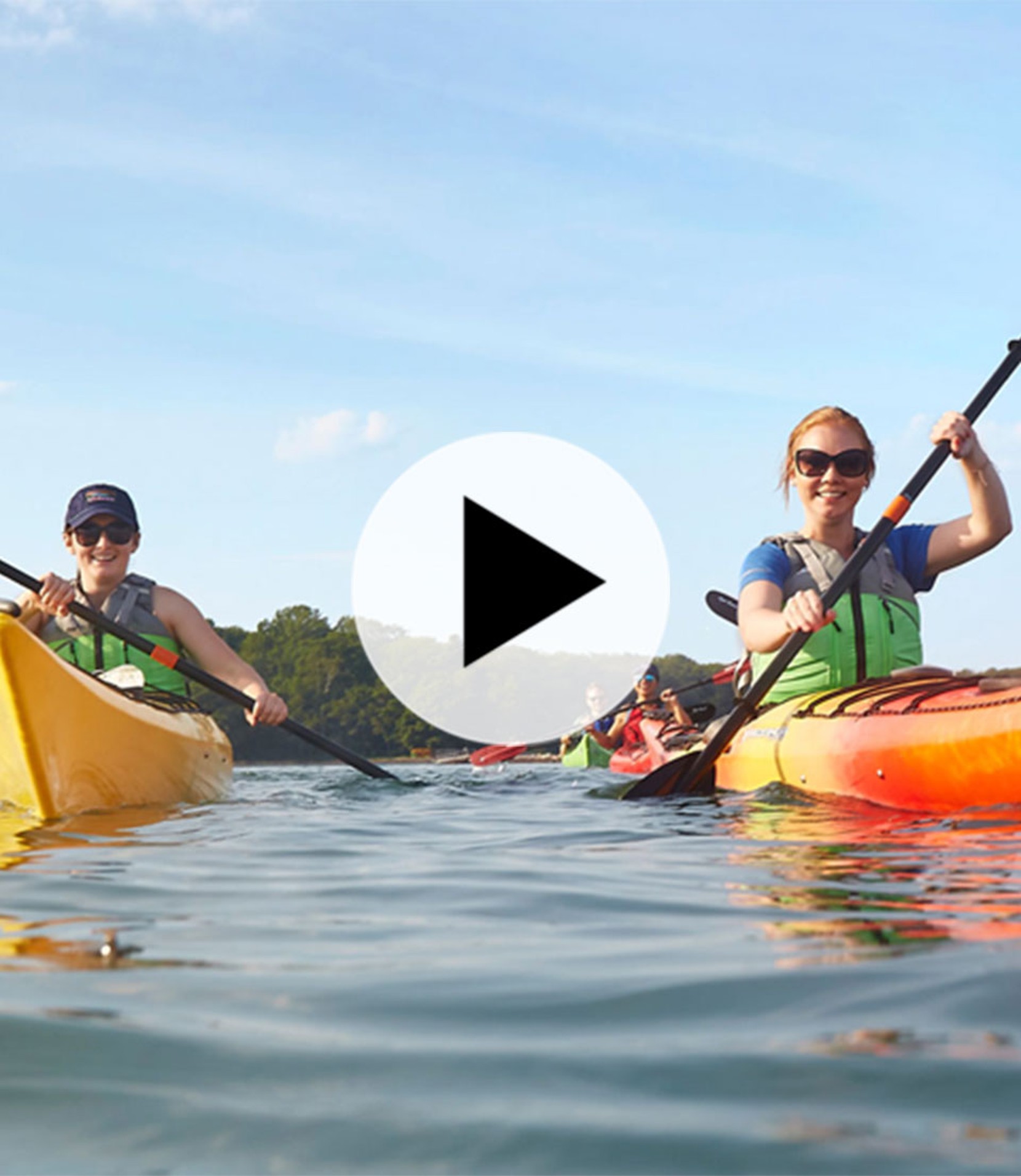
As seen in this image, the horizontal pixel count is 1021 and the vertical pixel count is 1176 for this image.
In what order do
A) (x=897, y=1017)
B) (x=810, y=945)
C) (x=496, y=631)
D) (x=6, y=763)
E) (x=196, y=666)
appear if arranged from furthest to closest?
(x=496, y=631) → (x=196, y=666) → (x=6, y=763) → (x=810, y=945) → (x=897, y=1017)

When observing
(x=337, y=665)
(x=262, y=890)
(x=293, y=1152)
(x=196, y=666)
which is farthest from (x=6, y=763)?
(x=337, y=665)

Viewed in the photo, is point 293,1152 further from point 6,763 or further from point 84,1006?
point 6,763

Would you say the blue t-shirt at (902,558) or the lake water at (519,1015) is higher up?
the blue t-shirt at (902,558)

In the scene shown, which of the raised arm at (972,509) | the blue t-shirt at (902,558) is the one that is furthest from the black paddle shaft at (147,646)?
the raised arm at (972,509)

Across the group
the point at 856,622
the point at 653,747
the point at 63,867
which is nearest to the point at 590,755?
the point at 653,747

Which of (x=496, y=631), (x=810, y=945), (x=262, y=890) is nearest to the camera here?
(x=810, y=945)

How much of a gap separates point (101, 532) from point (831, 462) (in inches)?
168

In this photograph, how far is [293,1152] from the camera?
4.28 feet

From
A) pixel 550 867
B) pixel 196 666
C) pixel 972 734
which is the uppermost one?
pixel 196 666

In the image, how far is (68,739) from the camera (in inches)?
223

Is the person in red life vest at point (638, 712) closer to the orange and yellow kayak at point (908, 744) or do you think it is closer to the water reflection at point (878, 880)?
the orange and yellow kayak at point (908, 744)

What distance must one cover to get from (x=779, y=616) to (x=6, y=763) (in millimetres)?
3784

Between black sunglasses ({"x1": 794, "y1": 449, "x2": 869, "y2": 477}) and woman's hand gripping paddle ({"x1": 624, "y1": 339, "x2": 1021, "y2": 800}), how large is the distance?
0.32 m

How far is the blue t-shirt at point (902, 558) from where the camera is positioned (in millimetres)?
6277
